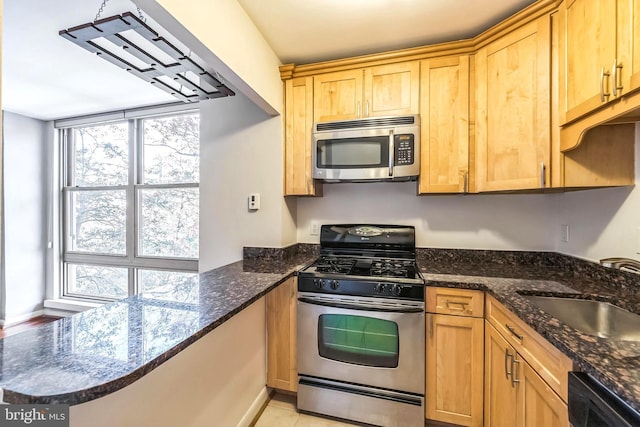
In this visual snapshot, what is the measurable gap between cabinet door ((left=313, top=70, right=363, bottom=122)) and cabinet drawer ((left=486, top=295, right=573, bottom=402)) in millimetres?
1532

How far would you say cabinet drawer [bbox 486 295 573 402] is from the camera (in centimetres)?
105

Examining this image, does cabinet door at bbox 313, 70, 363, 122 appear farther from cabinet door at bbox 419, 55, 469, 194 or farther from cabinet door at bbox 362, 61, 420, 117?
cabinet door at bbox 419, 55, 469, 194

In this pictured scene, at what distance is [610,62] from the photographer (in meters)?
1.21

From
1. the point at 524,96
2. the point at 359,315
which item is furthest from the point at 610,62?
the point at 359,315

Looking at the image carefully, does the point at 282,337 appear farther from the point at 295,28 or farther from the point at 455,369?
the point at 295,28

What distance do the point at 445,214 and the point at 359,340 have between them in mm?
1176

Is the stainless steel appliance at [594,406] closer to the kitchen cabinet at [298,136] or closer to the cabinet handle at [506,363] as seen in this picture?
the cabinet handle at [506,363]

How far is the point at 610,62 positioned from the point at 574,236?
1127 mm

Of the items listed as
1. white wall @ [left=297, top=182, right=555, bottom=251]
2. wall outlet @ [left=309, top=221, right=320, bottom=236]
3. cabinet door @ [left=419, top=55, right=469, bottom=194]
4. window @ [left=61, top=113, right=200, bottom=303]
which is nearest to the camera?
cabinet door @ [left=419, top=55, right=469, bottom=194]

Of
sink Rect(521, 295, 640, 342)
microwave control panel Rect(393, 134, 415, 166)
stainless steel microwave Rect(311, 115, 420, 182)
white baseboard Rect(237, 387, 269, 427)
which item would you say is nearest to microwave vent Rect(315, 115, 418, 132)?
stainless steel microwave Rect(311, 115, 420, 182)

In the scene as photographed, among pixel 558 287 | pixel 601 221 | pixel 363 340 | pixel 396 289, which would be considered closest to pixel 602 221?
pixel 601 221

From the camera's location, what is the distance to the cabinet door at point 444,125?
1.97 m

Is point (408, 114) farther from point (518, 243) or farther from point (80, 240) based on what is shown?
point (80, 240)

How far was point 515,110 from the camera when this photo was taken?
175 centimetres
